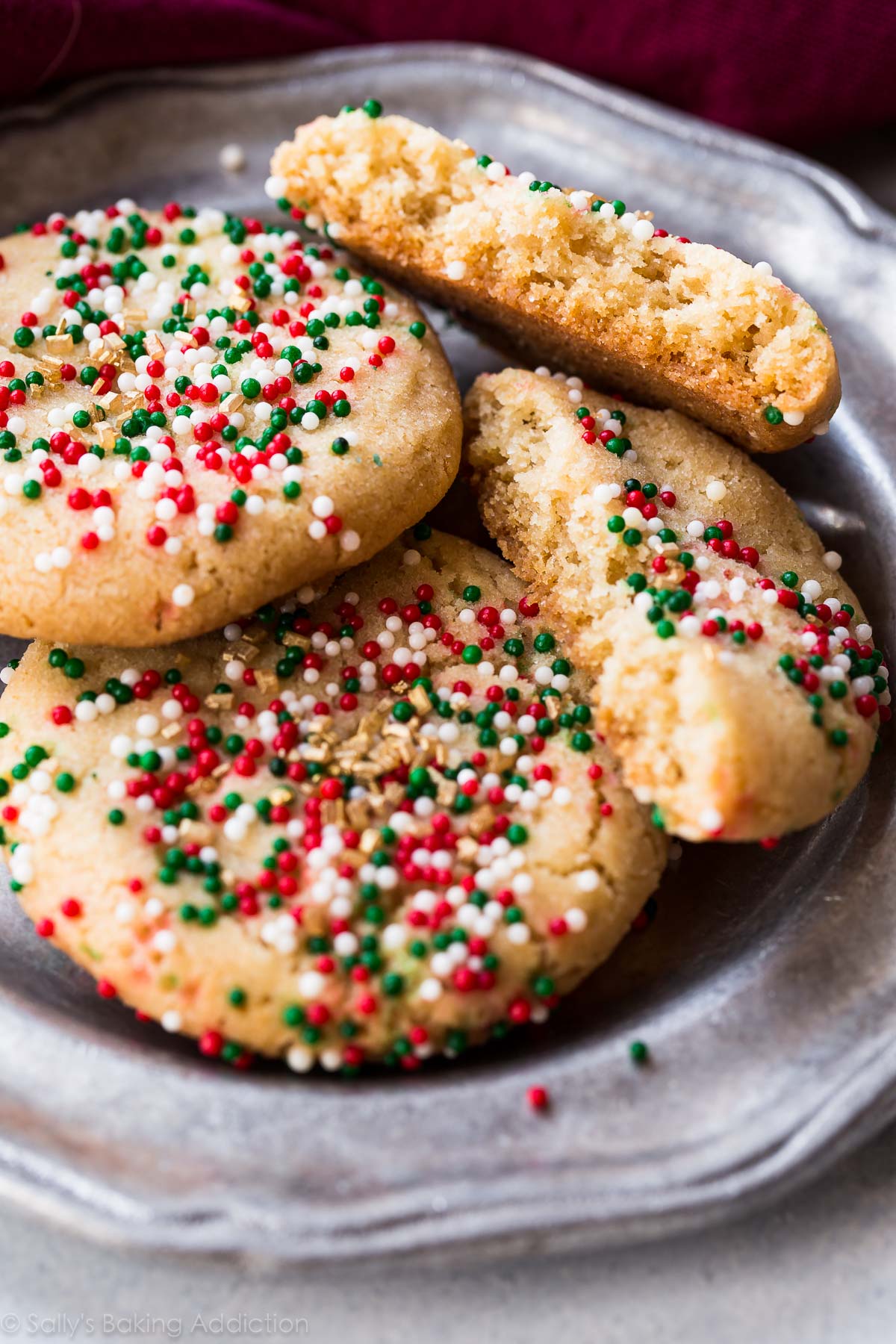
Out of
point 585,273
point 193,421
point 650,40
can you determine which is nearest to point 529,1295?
point 193,421

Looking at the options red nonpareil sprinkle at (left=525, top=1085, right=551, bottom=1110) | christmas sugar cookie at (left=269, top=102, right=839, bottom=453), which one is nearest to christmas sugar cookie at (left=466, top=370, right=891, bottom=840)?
christmas sugar cookie at (left=269, top=102, right=839, bottom=453)

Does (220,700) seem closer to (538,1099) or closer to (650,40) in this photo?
(538,1099)

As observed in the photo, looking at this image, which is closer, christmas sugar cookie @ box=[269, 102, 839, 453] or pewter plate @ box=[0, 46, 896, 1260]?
pewter plate @ box=[0, 46, 896, 1260]

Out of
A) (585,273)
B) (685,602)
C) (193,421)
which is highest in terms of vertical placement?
(585,273)

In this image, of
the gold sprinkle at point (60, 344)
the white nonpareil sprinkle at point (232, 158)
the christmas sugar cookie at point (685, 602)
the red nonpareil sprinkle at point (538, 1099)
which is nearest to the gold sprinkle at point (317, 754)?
the christmas sugar cookie at point (685, 602)

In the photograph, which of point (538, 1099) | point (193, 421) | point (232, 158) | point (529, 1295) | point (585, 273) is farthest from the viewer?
point (232, 158)

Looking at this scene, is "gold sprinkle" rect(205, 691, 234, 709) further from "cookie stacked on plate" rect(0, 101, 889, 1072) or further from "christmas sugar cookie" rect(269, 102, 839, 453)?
"christmas sugar cookie" rect(269, 102, 839, 453)
